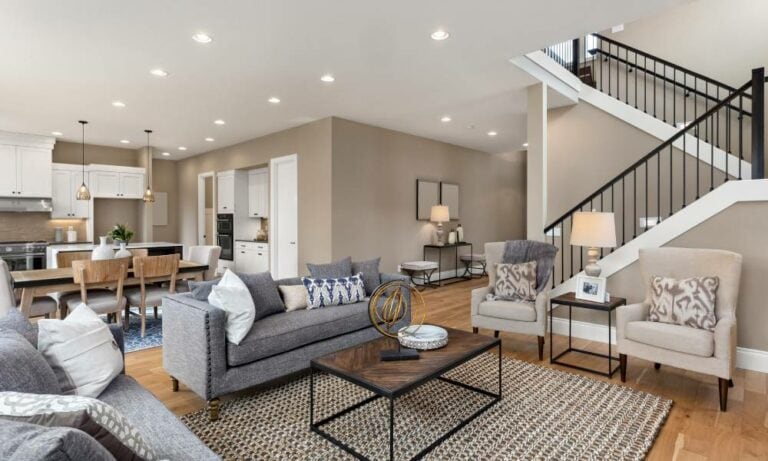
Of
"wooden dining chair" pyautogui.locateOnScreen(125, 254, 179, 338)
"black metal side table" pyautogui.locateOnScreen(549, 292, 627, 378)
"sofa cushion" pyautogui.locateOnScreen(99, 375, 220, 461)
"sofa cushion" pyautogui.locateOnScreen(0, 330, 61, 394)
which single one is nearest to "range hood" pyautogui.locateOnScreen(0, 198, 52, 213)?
"wooden dining chair" pyautogui.locateOnScreen(125, 254, 179, 338)

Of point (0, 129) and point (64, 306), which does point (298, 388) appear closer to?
point (64, 306)

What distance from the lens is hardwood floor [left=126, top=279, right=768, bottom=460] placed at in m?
2.20

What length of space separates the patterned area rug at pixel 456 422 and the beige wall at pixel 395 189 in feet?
11.3

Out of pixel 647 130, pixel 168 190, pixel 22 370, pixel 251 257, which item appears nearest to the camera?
pixel 22 370

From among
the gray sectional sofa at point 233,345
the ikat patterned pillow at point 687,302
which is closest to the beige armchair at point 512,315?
the ikat patterned pillow at point 687,302

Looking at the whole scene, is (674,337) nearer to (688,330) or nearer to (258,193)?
(688,330)

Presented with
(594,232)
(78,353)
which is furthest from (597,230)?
(78,353)

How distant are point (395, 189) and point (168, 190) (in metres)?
5.89

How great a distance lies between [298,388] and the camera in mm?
2947

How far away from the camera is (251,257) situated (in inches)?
304

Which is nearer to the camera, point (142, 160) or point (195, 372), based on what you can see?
point (195, 372)

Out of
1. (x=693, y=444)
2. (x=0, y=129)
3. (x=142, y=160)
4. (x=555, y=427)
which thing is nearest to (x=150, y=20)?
(x=555, y=427)

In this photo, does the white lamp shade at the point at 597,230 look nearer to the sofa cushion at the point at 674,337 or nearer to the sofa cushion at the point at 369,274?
the sofa cushion at the point at 674,337

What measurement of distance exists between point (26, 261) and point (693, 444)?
892 centimetres
